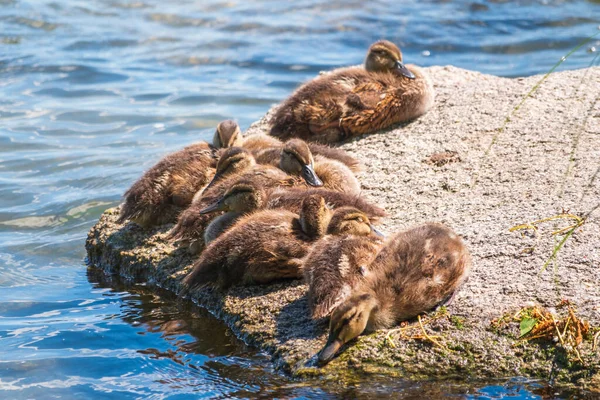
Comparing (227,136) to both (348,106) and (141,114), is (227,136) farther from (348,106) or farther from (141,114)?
(141,114)

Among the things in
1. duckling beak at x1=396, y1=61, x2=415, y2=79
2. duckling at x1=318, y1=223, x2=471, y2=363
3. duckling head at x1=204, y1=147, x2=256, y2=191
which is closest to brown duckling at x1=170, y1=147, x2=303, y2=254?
duckling head at x1=204, y1=147, x2=256, y2=191

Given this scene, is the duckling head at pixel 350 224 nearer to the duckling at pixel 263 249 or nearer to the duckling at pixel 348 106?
the duckling at pixel 263 249

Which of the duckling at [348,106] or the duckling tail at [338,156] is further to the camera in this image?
the duckling at [348,106]

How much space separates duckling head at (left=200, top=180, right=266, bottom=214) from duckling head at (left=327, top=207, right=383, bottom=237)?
803mm

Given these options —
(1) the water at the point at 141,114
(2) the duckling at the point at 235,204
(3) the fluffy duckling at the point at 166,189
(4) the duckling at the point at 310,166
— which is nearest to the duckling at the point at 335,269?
(1) the water at the point at 141,114

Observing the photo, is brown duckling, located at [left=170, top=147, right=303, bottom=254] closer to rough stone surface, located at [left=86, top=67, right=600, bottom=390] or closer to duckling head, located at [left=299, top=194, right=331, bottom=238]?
rough stone surface, located at [left=86, top=67, right=600, bottom=390]

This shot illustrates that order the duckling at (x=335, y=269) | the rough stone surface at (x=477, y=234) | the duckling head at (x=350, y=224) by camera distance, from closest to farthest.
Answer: the rough stone surface at (x=477, y=234), the duckling at (x=335, y=269), the duckling head at (x=350, y=224)

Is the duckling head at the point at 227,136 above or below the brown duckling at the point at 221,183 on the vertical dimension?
above

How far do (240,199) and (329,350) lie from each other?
1.84 meters

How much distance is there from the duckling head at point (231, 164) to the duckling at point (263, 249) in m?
1.03

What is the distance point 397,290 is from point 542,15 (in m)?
14.1

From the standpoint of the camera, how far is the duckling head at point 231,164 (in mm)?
6953

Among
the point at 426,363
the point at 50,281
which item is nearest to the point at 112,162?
the point at 50,281

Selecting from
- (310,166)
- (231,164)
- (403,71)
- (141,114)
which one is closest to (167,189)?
(231,164)
